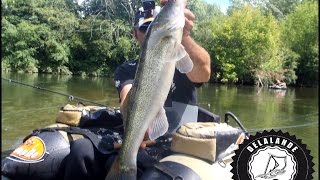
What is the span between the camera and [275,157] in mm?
2564

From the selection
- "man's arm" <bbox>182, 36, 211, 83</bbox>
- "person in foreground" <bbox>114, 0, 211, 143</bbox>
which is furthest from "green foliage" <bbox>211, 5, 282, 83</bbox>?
"man's arm" <bbox>182, 36, 211, 83</bbox>

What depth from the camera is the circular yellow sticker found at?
368 cm

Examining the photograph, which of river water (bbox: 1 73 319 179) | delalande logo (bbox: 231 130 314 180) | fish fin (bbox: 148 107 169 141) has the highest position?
fish fin (bbox: 148 107 169 141)

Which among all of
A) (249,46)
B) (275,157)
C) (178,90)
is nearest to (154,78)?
(275,157)

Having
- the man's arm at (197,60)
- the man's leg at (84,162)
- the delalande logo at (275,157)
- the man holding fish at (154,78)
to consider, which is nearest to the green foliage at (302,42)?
the man's arm at (197,60)

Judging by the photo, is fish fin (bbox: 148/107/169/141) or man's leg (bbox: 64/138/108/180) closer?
fish fin (bbox: 148/107/169/141)

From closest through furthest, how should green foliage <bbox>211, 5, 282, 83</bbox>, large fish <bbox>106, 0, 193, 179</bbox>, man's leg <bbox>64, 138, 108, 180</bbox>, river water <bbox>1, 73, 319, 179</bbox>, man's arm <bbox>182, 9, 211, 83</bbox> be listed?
large fish <bbox>106, 0, 193, 179</bbox>, man's arm <bbox>182, 9, 211, 83</bbox>, man's leg <bbox>64, 138, 108, 180</bbox>, river water <bbox>1, 73, 319, 179</bbox>, green foliage <bbox>211, 5, 282, 83</bbox>

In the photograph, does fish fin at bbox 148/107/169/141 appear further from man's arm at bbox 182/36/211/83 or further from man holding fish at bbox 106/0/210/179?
man's arm at bbox 182/36/211/83

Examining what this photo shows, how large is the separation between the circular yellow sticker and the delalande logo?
70.0 inches

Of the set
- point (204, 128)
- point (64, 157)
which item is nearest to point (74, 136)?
point (64, 157)

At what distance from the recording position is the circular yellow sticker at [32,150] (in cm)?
368

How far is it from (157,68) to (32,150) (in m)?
2.17

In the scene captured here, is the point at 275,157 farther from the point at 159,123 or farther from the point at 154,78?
the point at 154,78

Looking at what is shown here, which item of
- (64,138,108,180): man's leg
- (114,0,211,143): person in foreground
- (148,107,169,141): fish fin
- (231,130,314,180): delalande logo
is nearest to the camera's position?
(148,107,169,141): fish fin
